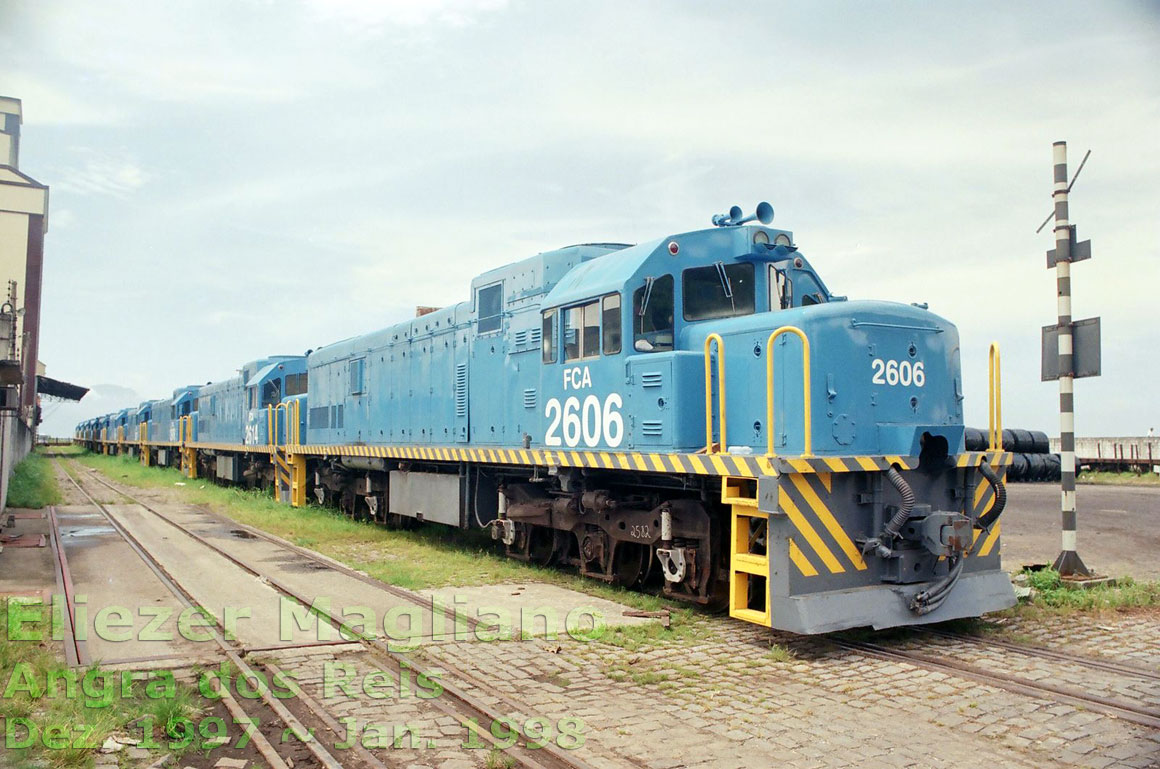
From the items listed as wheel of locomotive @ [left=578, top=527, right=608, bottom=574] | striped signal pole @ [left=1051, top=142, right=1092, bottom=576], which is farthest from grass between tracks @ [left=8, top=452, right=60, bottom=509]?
striped signal pole @ [left=1051, top=142, right=1092, bottom=576]

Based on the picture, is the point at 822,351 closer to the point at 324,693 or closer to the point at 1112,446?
the point at 324,693

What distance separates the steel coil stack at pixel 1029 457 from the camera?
92.6 feet

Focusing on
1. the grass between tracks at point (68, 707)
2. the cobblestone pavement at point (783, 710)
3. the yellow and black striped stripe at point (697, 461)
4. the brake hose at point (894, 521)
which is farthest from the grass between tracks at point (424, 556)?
the grass between tracks at point (68, 707)

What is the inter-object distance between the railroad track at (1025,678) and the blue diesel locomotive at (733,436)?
31cm

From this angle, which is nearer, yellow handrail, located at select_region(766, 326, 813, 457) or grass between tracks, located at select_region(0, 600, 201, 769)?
grass between tracks, located at select_region(0, 600, 201, 769)

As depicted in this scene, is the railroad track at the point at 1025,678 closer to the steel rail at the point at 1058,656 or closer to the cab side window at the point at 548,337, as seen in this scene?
the steel rail at the point at 1058,656

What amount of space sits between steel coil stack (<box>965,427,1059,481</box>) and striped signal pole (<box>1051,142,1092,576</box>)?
18.8 m

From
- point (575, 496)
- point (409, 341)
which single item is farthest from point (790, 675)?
point (409, 341)

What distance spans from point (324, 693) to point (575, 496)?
4466mm

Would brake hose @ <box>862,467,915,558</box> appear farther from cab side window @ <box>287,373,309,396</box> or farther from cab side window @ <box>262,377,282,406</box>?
cab side window @ <box>262,377,282,406</box>

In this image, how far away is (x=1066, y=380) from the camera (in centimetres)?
936

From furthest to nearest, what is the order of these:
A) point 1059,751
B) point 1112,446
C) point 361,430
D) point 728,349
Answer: point 1112,446, point 361,430, point 728,349, point 1059,751

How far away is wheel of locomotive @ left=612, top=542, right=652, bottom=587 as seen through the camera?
30.7 feet

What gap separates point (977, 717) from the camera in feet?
17.2
